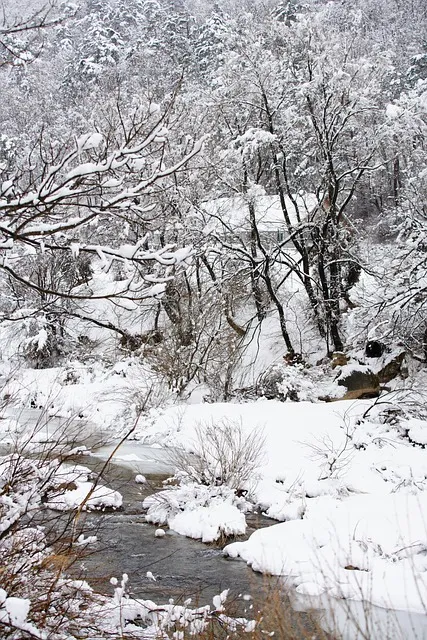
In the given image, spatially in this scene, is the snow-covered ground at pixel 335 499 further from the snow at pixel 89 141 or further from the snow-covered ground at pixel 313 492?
the snow at pixel 89 141

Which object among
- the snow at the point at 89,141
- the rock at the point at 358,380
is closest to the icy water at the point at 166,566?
the snow at the point at 89,141

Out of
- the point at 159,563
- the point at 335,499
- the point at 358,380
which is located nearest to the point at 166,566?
the point at 159,563

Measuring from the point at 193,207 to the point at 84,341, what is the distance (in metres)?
8.34

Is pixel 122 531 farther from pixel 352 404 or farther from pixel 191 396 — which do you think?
pixel 191 396

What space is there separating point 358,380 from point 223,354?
3.86 m

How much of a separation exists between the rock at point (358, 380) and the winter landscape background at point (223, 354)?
6 cm

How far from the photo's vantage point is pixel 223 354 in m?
16.3

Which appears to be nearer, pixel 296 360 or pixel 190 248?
pixel 190 248

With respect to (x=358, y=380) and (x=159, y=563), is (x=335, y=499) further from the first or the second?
(x=358, y=380)

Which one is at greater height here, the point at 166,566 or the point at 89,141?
the point at 89,141

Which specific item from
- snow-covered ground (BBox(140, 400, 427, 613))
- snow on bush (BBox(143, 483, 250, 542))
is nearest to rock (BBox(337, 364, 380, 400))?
snow-covered ground (BBox(140, 400, 427, 613))

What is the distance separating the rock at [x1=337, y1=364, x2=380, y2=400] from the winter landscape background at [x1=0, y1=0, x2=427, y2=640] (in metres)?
0.06

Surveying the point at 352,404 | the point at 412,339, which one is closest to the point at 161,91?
the point at 412,339

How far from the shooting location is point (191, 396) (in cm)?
1603
